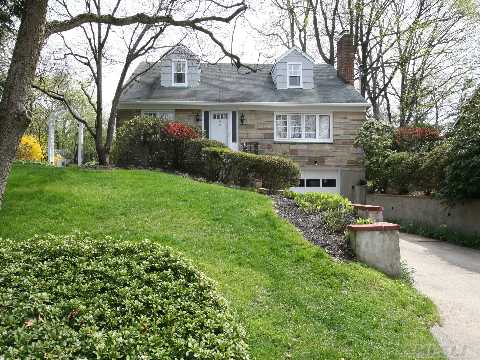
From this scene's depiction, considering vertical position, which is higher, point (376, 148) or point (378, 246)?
point (376, 148)

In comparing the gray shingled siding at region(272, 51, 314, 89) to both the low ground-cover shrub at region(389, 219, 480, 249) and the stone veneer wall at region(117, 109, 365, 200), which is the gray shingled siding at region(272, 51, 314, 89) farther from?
the low ground-cover shrub at region(389, 219, 480, 249)

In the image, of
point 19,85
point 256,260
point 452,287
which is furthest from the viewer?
point 452,287

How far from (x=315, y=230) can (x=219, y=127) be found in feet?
46.4

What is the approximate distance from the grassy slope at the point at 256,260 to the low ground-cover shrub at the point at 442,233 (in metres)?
6.96

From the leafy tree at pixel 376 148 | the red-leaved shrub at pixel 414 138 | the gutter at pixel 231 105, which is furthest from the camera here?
the gutter at pixel 231 105

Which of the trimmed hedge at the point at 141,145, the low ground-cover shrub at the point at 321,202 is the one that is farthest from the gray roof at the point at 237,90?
the low ground-cover shrub at the point at 321,202

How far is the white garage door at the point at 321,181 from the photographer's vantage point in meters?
22.1

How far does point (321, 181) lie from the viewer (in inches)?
872

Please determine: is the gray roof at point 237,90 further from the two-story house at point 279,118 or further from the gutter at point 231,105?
the gutter at point 231,105

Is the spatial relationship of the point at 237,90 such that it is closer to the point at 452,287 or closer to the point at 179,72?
the point at 179,72

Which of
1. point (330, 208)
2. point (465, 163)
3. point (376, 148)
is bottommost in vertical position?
point (330, 208)

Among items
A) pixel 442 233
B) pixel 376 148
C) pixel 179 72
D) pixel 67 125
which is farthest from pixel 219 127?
pixel 67 125

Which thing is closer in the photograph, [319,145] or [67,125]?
[319,145]

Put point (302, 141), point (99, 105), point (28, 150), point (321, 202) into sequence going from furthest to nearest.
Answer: point (28, 150)
point (302, 141)
point (99, 105)
point (321, 202)
